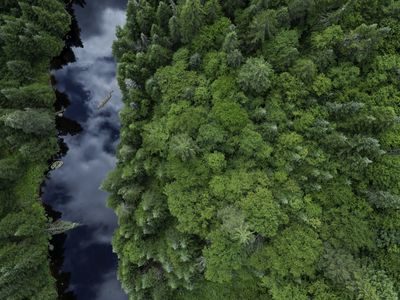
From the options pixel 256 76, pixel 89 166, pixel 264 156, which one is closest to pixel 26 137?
pixel 89 166

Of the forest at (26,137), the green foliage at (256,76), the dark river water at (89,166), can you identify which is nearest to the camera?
the green foliage at (256,76)

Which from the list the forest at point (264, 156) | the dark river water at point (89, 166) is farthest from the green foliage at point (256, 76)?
the dark river water at point (89, 166)

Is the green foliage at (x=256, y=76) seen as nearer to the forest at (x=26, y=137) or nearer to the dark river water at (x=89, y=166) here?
the dark river water at (x=89, y=166)

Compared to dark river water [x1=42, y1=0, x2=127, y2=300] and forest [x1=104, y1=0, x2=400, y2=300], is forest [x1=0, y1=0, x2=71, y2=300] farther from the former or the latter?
forest [x1=104, y1=0, x2=400, y2=300]

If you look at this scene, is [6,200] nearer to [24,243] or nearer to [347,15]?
[24,243]

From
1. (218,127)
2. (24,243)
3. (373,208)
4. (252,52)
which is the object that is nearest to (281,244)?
(373,208)

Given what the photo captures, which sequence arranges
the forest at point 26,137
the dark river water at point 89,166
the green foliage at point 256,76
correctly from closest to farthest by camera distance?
the green foliage at point 256,76, the forest at point 26,137, the dark river water at point 89,166
